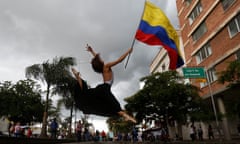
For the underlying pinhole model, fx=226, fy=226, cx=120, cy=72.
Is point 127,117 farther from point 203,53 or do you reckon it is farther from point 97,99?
point 203,53

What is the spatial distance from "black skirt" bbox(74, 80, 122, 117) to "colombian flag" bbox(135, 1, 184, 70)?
3.15 metres

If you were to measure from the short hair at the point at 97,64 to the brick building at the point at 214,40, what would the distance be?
12.8 m

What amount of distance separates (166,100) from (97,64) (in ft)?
48.6

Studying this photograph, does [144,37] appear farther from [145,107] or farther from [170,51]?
[145,107]

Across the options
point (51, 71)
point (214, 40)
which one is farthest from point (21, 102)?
point (214, 40)

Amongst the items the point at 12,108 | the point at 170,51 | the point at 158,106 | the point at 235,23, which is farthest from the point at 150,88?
the point at 12,108

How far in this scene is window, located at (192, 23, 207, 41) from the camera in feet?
79.3

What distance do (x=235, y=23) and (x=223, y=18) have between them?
162 centimetres

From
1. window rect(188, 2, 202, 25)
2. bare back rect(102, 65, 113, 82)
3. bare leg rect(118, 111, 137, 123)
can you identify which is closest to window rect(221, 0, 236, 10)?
window rect(188, 2, 202, 25)

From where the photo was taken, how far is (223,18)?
2027 cm

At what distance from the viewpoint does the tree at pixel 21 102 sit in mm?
30994

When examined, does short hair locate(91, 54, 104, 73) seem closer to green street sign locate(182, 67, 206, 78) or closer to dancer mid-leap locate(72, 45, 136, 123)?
dancer mid-leap locate(72, 45, 136, 123)

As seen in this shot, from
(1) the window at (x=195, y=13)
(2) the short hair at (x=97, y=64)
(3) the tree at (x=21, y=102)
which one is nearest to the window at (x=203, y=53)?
(1) the window at (x=195, y=13)

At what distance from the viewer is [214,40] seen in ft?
71.8
